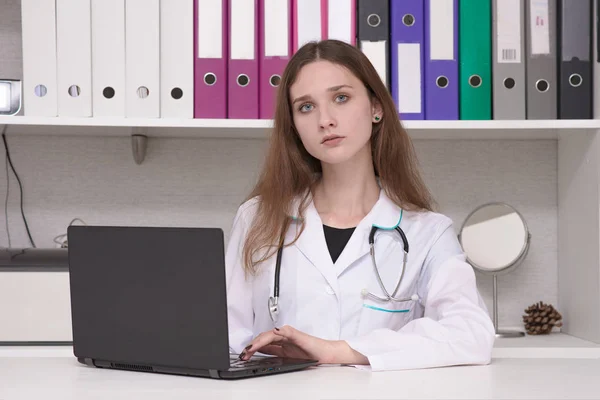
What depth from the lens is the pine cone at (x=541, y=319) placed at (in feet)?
6.48

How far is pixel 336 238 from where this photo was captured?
1626 mm

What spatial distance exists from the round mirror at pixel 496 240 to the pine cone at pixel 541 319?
0.05m

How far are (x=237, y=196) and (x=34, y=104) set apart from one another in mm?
565

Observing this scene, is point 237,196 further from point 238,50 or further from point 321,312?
point 321,312

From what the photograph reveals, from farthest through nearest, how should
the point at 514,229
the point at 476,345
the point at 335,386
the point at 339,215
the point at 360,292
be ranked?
the point at 514,229 → the point at 339,215 → the point at 360,292 → the point at 476,345 → the point at 335,386

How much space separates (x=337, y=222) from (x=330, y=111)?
24 cm

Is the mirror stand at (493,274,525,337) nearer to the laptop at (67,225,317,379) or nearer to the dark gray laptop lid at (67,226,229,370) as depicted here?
the laptop at (67,225,317,379)

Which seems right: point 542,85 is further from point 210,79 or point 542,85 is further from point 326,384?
point 326,384

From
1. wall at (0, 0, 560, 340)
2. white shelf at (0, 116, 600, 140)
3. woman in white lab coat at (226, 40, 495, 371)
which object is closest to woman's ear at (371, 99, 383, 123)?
woman in white lab coat at (226, 40, 495, 371)

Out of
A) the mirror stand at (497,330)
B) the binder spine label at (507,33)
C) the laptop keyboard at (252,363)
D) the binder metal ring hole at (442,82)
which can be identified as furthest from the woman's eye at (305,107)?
the mirror stand at (497,330)

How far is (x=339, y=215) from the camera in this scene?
5.49 ft

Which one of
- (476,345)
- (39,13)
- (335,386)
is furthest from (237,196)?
(335,386)

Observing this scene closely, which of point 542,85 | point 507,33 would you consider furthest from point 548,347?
point 507,33

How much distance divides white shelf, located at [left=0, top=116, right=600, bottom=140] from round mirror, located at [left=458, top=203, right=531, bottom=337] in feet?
0.65
